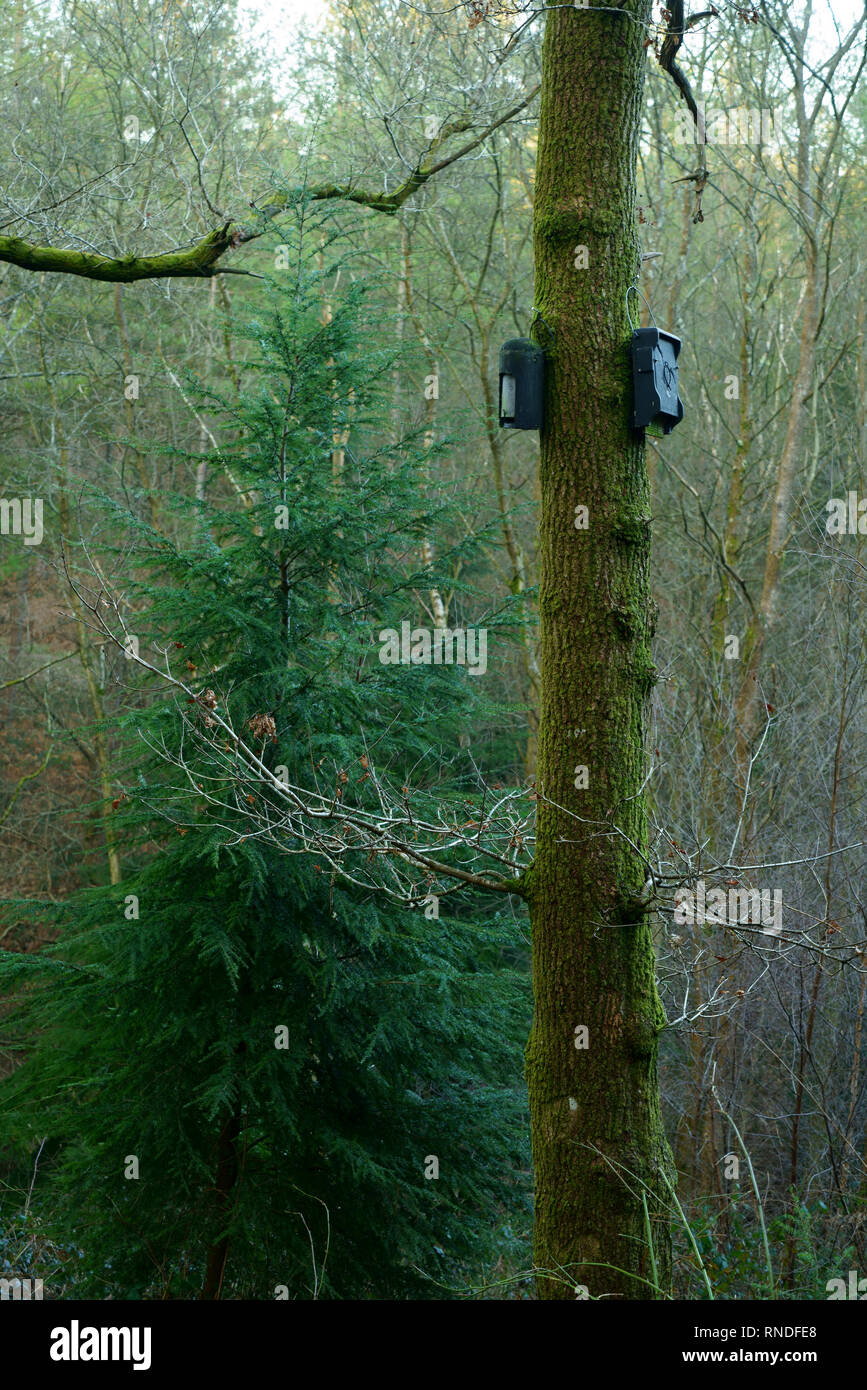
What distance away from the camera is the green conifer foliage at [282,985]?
225 inches

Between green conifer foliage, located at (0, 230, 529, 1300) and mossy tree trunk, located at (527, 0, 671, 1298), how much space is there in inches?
78.2

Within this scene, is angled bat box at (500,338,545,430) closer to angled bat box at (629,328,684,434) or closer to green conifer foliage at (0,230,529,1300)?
angled bat box at (629,328,684,434)

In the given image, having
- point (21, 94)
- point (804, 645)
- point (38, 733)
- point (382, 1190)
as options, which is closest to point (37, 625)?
point (38, 733)

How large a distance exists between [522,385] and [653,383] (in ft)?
1.37

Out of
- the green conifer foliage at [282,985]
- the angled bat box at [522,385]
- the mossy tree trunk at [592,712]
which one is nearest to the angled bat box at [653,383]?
the mossy tree trunk at [592,712]

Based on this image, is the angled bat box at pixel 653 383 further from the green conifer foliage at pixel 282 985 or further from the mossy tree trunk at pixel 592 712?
the green conifer foliage at pixel 282 985

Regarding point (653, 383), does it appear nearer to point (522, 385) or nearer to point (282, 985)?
point (522, 385)

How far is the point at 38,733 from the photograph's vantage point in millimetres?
15656

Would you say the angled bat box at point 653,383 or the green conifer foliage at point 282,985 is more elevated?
the angled bat box at point 653,383

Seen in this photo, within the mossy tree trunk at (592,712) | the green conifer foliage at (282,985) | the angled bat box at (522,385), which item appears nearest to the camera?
the mossy tree trunk at (592,712)

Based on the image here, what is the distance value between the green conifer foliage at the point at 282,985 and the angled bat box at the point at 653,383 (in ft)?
8.79

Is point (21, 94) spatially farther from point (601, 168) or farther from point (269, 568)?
point (601, 168)

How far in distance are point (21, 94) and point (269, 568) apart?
25.9 feet
